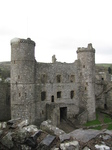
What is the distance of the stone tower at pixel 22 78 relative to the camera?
76.2 ft

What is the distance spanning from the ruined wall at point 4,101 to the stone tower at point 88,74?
42.2 feet

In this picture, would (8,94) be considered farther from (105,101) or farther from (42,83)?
(105,101)

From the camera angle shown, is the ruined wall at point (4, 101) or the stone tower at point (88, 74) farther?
the stone tower at point (88, 74)

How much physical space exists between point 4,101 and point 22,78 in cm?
745

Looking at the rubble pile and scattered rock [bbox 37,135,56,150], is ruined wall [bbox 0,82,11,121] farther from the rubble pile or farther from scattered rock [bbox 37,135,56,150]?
scattered rock [bbox 37,135,56,150]

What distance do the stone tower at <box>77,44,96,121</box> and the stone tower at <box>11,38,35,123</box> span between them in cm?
987

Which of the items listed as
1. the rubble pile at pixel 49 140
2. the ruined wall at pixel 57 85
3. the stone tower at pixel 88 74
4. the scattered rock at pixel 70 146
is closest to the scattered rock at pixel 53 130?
the rubble pile at pixel 49 140

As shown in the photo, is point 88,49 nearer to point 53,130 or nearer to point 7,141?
point 53,130

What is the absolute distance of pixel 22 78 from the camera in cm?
2350

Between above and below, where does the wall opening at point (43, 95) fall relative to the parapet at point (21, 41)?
below

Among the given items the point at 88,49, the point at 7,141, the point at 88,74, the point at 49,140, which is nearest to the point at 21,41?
the point at 88,49

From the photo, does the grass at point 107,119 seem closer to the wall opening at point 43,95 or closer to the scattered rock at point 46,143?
the wall opening at point 43,95

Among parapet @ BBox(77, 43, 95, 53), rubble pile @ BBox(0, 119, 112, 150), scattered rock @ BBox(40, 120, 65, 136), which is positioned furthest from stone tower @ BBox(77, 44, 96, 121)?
rubble pile @ BBox(0, 119, 112, 150)

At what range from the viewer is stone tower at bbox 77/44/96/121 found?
29.8 metres
